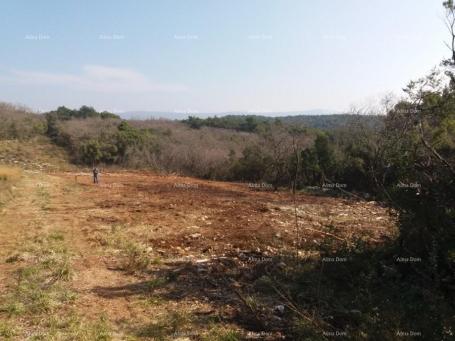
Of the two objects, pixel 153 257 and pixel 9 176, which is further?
pixel 9 176

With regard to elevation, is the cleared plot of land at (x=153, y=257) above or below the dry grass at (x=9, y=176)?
below

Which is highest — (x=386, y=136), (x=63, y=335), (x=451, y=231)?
(x=386, y=136)

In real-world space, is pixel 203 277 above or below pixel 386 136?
below

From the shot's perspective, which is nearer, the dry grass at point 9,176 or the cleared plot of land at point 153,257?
the cleared plot of land at point 153,257

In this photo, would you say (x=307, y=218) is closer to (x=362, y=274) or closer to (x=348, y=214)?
(x=348, y=214)

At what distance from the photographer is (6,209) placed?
10188 millimetres

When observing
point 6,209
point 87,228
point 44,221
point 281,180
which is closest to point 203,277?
point 87,228

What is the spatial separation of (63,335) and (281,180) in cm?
1481

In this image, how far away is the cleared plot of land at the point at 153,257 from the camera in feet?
14.9

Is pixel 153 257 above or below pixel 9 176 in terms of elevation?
below

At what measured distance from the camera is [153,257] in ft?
22.4

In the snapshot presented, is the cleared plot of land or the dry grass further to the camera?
the dry grass

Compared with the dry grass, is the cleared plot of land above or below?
below

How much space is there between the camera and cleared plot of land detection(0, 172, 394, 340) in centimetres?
453
